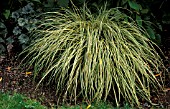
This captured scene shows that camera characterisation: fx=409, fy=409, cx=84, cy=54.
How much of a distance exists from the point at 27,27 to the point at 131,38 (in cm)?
145

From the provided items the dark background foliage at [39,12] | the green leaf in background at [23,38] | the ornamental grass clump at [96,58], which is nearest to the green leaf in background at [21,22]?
the dark background foliage at [39,12]

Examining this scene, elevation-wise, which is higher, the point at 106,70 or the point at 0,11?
the point at 0,11

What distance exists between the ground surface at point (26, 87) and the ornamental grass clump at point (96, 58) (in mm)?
106

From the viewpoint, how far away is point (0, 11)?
19.2ft

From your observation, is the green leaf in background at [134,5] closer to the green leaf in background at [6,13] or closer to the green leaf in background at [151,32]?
the green leaf in background at [151,32]

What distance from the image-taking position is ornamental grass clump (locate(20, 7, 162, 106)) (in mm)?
4590

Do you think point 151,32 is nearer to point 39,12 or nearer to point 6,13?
point 39,12

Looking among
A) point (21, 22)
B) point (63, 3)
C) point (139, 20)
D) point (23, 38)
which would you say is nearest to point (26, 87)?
point (23, 38)

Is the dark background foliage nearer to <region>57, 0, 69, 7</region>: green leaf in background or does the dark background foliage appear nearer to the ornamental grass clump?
<region>57, 0, 69, 7</region>: green leaf in background

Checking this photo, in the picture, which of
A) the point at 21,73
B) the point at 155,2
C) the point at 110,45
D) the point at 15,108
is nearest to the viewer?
the point at 15,108

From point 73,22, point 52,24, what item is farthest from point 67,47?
point 52,24

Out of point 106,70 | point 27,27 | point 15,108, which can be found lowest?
point 15,108

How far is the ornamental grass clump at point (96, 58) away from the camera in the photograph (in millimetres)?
4590

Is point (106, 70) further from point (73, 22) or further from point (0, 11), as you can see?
point (0, 11)
